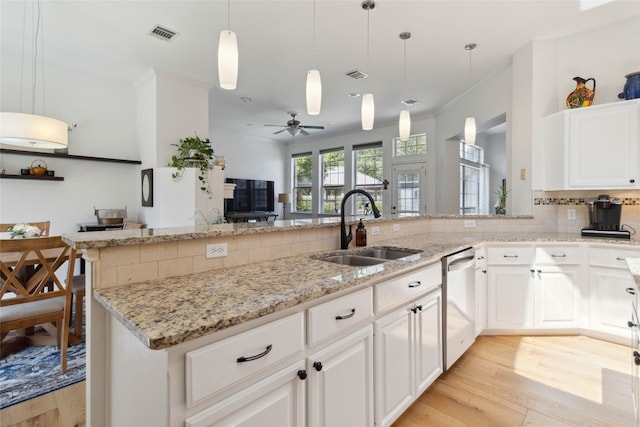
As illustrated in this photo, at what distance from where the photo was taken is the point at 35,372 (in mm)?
2281

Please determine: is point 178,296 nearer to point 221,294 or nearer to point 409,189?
point 221,294

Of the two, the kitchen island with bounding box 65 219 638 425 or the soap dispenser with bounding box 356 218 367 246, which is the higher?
the soap dispenser with bounding box 356 218 367 246

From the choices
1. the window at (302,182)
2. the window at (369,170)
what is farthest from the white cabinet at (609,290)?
the window at (302,182)

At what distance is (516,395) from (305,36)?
3759 mm

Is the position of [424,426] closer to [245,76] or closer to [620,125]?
[620,125]

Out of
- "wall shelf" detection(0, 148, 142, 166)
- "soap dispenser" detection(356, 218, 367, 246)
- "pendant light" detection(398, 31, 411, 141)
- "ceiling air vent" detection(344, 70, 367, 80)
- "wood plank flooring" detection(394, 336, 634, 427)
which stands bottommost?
Result: "wood plank flooring" detection(394, 336, 634, 427)

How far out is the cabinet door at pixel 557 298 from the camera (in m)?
2.88

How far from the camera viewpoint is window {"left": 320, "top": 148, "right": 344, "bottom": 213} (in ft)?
27.9

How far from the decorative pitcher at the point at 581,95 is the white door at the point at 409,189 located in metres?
3.54

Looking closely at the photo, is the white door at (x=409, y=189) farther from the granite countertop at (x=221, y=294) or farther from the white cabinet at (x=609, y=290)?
the granite countertop at (x=221, y=294)

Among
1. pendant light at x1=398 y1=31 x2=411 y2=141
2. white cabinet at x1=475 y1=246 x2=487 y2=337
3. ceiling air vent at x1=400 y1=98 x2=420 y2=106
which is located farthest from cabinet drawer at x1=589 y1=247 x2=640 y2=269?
ceiling air vent at x1=400 y1=98 x2=420 y2=106

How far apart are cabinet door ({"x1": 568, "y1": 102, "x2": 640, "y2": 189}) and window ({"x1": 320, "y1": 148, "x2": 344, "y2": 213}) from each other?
18.6ft

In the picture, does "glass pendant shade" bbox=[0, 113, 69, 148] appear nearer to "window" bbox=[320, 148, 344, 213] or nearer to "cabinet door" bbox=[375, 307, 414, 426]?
"cabinet door" bbox=[375, 307, 414, 426]

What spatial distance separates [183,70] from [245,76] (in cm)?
83
